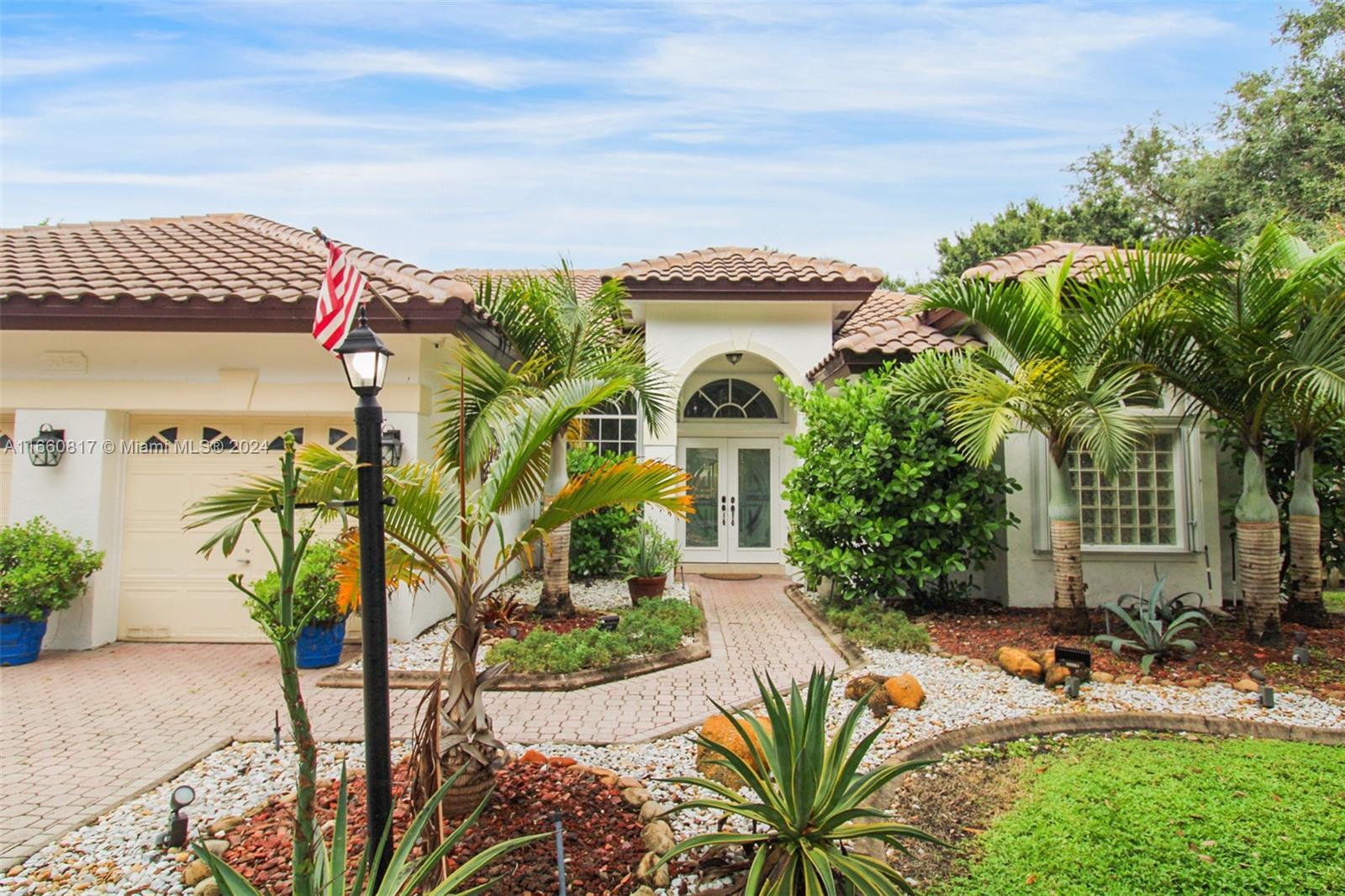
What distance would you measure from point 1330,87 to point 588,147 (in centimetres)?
2261

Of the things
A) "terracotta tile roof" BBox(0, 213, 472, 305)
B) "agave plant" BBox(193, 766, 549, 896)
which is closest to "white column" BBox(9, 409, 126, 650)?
"terracotta tile roof" BBox(0, 213, 472, 305)

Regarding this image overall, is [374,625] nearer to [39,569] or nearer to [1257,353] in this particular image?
[39,569]

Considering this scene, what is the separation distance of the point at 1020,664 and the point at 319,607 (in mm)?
6636

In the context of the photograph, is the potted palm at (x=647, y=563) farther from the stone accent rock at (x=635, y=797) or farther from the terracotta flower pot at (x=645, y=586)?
the stone accent rock at (x=635, y=797)

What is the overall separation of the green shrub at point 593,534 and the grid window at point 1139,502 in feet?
21.7

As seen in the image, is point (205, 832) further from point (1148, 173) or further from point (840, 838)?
point (1148, 173)

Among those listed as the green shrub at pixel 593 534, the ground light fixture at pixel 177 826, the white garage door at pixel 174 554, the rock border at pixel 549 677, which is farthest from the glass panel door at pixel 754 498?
the ground light fixture at pixel 177 826

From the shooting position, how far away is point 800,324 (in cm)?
1198

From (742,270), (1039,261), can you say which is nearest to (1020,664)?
(1039,261)

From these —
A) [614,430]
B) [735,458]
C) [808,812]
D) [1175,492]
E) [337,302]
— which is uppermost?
[614,430]

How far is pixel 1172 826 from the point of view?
150 inches

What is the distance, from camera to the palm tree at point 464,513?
11.9ft

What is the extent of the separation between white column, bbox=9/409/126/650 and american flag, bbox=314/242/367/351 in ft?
21.1

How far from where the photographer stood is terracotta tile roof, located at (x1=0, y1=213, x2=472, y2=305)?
7547 mm
